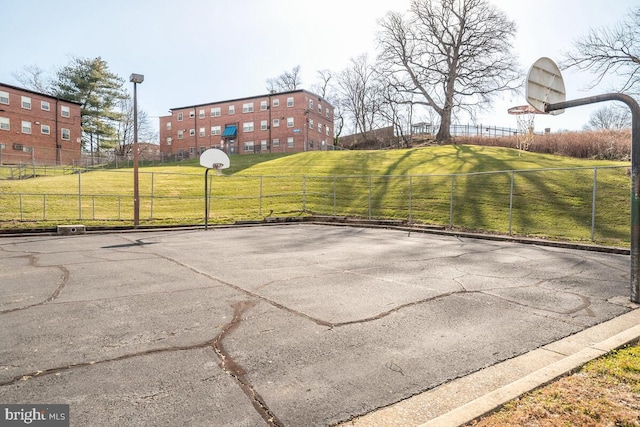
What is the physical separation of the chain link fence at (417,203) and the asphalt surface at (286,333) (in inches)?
307

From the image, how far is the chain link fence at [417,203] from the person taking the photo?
15117 mm

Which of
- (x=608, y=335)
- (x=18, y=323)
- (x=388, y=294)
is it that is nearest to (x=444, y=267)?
(x=388, y=294)

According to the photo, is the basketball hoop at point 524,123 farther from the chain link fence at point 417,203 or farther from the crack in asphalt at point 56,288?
the crack in asphalt at point 56,288

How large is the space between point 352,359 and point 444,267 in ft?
16.6

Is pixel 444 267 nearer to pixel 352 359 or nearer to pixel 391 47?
pixel 352 359

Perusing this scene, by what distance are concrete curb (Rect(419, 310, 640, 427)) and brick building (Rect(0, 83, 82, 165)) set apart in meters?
49.1

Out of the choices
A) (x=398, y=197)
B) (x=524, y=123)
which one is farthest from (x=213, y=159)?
(x=524, y=123)

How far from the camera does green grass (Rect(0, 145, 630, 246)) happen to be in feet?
51.2

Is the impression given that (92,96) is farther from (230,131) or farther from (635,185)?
(635,185)

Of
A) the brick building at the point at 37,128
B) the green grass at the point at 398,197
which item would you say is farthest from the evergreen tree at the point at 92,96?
the green grass at the point at 398,197

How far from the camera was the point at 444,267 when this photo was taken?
25.8 ft

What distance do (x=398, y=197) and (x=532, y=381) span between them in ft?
61.1

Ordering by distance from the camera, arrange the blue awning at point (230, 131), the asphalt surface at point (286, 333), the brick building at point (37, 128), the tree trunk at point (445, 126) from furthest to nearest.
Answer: the blue awning at point (230, 131) < the brick building at point (37, 128) < the tree trunk at point (445, 126) < the asphalt surface at point (286, 333)

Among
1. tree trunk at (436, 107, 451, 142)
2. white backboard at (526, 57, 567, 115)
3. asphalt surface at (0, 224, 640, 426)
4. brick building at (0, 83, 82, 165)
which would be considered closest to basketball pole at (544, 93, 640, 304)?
asphalt surface at (0, 224, 640, 426)
